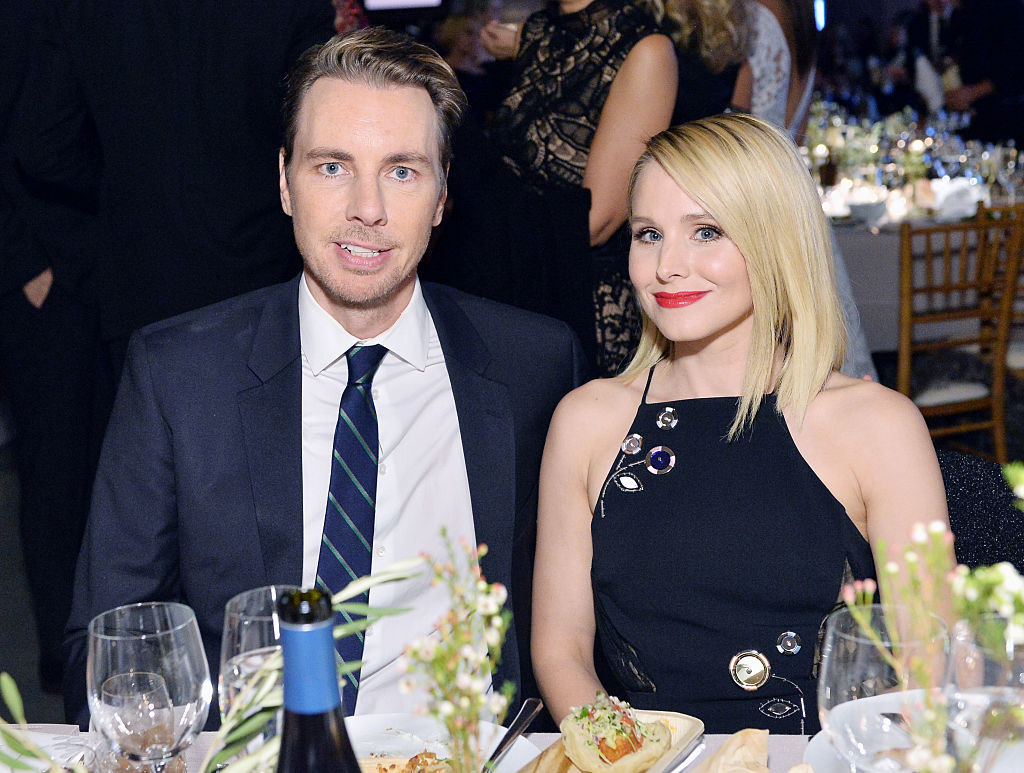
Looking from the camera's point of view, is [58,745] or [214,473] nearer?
[58,745]

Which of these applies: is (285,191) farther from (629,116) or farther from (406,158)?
(629,116)

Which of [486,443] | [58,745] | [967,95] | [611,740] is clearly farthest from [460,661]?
[967,95]

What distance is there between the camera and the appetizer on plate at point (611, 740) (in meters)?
1.17

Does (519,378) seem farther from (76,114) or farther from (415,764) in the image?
(76,114)

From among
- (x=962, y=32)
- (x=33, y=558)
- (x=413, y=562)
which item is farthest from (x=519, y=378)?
(x=962, y=32)

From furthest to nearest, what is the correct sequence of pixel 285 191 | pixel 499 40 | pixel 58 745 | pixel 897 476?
pixel 499 40 → pixel 285 191 → pixel 897 476 → pixel 58 745

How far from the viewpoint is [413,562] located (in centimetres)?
94

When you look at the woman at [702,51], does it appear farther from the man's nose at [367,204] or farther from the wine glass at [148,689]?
the wine glass at [148,689]

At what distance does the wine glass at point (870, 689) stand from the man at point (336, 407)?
33.3 inches

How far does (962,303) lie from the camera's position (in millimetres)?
4340

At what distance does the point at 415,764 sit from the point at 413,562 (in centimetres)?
32

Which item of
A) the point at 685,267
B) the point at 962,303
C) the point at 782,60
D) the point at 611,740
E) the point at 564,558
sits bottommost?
the point at 962,303

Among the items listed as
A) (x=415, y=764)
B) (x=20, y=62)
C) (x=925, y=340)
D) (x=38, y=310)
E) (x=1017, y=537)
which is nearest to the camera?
(x=415, y=764)

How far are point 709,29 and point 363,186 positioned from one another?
1632mm
